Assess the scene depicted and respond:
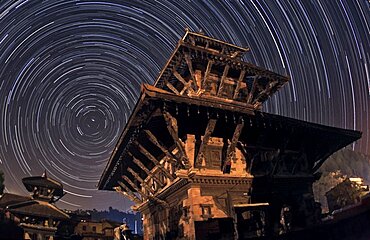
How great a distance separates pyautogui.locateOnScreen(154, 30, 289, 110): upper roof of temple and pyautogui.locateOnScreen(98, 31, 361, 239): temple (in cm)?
7

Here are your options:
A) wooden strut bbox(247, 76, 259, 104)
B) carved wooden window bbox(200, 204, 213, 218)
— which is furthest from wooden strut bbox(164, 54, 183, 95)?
carved wooden window bbox(200, 204, 213, 218)

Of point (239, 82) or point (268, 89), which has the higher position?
point (239, 82)

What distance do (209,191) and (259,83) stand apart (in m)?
9.27

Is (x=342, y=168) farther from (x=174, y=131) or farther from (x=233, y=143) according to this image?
(x=174, y=131)

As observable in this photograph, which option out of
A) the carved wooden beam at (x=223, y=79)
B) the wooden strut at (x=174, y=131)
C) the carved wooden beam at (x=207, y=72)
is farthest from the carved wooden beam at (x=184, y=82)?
the wooden strut at (x=174, y=131)

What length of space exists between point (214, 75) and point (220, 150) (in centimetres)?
552

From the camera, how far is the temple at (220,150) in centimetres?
1508

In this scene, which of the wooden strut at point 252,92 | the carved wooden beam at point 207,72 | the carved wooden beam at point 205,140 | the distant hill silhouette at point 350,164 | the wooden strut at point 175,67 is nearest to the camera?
the carved wooden beam at point 205,140

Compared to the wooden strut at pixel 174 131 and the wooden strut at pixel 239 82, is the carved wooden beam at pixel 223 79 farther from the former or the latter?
the wooden strut at pixel 174 131

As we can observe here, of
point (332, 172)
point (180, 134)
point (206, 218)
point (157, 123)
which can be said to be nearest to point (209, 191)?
point (206, 218)

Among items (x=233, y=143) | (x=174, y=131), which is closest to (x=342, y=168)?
(x=233, y=143)

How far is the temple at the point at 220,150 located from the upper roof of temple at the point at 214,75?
7cm

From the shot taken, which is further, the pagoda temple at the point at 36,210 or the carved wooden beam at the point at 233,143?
the pagoda temple at the point at 36,210

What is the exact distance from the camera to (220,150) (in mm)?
17422
